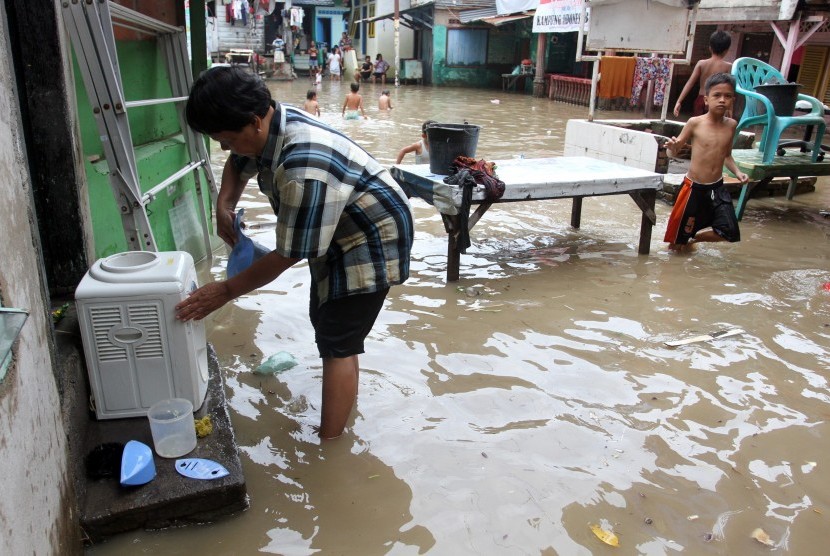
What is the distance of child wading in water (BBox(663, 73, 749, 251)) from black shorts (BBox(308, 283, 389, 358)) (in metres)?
3.83

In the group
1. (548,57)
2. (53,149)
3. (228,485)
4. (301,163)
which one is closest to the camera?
(301,163)

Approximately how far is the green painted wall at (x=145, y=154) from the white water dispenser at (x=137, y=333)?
1116 millimetres

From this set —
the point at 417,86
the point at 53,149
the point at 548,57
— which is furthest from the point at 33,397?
the point at 417,86

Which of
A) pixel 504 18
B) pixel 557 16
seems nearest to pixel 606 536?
pixel 557 16

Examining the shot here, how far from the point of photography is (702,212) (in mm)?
5555

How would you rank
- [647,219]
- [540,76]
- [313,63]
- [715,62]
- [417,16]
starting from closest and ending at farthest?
1. [647,219]
2. [715,62]
3. [540,76]
4. [417,16]
5. [313,63]

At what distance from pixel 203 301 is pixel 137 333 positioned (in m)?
0.31

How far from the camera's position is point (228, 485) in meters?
2.39

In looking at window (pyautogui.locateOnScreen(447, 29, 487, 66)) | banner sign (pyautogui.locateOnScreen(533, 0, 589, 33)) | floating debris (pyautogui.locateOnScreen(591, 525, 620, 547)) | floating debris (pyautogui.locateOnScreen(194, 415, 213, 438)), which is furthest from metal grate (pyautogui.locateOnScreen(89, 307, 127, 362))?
window (pyautogui.locateOnScreen(447, 29, 487, 66))

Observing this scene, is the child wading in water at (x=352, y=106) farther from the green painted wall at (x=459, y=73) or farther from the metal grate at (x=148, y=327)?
the metal grate at (x=148, y=327)

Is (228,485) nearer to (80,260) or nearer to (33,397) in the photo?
(33,397)

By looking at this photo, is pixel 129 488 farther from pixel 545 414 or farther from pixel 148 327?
pixel 545 414

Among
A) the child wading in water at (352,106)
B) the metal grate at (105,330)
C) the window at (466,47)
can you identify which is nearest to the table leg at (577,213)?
the metal grate at (105,330)

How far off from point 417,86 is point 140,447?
86.0 ft
